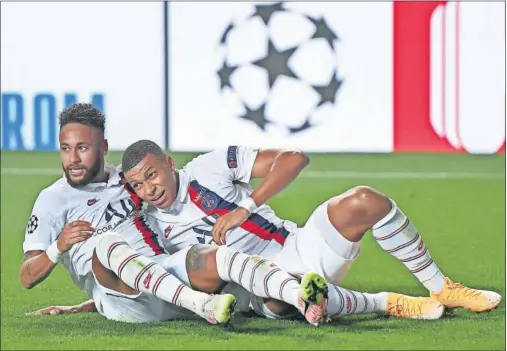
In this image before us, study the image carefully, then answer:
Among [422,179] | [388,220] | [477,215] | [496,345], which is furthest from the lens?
[422,179]

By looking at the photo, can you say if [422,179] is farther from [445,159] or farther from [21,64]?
[21,64]

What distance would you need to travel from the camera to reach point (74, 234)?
5641 mm

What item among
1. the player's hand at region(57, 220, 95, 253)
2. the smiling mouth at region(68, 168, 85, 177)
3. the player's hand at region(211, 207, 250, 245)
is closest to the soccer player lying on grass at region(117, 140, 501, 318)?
the player's hand at region(211, 207, 250, 245)

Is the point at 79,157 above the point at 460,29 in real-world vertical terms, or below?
below

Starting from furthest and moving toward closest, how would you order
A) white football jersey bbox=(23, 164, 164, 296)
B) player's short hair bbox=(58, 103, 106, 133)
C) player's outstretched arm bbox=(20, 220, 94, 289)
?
player's short hair bbox=(58, 103, 106, 133)
white football jersey bbox=(23, 164, 164, 296)
player's outstretched arm bbox=(20, 220, 94, 289)

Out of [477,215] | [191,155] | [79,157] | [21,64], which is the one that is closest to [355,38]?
[191,155]

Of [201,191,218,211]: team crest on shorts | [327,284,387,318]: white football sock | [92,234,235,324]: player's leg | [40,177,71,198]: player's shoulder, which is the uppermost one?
[40,177,71,198]: player's shoulder

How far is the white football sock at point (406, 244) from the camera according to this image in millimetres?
5836

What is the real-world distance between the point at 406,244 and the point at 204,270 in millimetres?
887

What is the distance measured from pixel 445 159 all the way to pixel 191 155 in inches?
107

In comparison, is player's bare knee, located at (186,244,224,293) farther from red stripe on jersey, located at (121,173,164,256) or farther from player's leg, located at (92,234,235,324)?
red stripe on jersey, located at (121,173,164,256)

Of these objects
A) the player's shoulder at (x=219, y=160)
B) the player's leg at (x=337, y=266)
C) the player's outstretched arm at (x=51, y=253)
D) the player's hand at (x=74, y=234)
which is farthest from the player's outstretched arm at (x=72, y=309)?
the player's leg at (x=337, y=266)

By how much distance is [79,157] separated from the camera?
237 inches

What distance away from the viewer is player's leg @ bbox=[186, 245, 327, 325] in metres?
5.38
